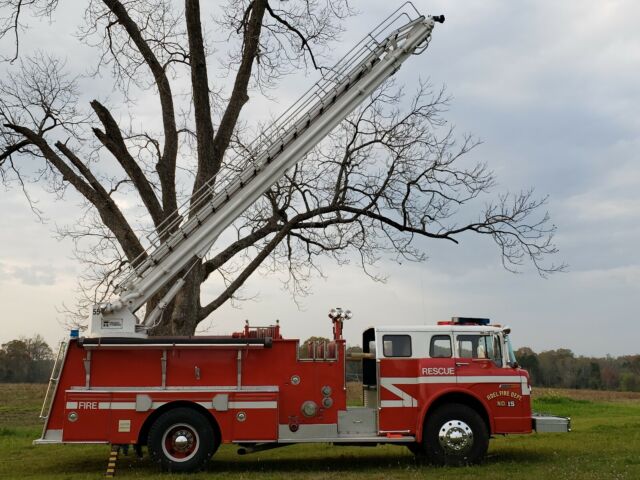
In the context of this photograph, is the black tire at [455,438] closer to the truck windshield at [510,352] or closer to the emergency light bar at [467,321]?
the truck windshield at [510,352]

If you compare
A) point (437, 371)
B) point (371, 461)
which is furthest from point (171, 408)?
point (437, 371)

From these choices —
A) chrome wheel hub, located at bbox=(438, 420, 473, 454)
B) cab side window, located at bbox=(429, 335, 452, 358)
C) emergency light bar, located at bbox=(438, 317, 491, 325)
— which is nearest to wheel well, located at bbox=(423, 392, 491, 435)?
chrome wheel hub, located at bbox=(438, 420, 473, 454)

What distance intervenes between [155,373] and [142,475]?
1701mm

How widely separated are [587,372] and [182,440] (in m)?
52.0

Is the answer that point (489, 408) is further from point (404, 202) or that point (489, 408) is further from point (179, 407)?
point (404, 202)

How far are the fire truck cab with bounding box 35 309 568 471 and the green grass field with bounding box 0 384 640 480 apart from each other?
1.86 feet

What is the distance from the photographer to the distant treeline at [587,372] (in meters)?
51.3

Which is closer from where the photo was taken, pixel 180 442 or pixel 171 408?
pixel 180 442

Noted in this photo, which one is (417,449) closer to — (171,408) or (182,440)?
(182,440)

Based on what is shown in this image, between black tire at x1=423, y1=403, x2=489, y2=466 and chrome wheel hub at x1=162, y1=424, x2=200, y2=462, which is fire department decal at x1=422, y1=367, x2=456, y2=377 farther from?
chrome wheel hub at x1=162, y1=424, x2=200, y2=462

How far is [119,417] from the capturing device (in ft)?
40.0

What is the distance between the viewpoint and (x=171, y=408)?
40.8 feet

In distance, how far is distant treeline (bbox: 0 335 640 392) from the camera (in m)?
28.9

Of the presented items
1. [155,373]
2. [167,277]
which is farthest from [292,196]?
[155,373]
